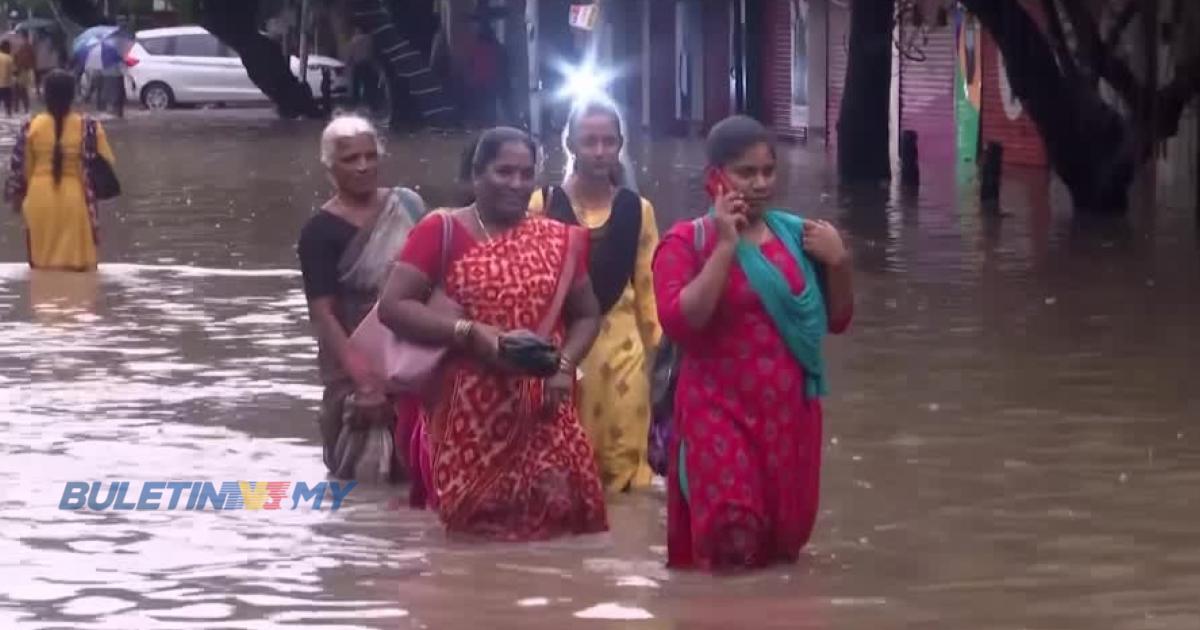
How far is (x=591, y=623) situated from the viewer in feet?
24.5

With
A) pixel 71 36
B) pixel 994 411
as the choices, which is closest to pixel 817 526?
pixel 994 411

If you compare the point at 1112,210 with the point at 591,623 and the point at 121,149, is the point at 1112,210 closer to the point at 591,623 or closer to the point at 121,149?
the point at 591,623

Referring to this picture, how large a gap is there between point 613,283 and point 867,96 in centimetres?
1879

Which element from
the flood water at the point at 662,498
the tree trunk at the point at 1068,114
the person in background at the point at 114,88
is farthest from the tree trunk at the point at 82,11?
the flood water at the point at 662,498

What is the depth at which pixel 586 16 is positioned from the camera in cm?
4391

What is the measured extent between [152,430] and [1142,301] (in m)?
6.86

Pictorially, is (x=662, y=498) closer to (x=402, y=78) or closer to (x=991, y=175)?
(x=991, y=175)

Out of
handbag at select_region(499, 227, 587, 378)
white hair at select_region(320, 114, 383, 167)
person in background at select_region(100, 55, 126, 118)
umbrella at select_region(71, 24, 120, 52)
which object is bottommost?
person in background at select_region(100, 55, 126, 118)

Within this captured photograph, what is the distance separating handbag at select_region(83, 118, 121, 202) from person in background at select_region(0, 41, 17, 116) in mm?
34047

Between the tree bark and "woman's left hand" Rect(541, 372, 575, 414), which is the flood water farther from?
the tree bark

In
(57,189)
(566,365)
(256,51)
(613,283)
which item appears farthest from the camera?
(256,51)

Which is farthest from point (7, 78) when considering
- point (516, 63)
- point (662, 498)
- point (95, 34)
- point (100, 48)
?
point (662, 498)

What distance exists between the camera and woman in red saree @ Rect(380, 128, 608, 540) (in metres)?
8.21

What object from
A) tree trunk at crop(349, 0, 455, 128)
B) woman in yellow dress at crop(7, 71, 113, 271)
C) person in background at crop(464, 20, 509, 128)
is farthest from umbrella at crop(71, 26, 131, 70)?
woman in yellow dress at crop(7, 71, 113, 271)
